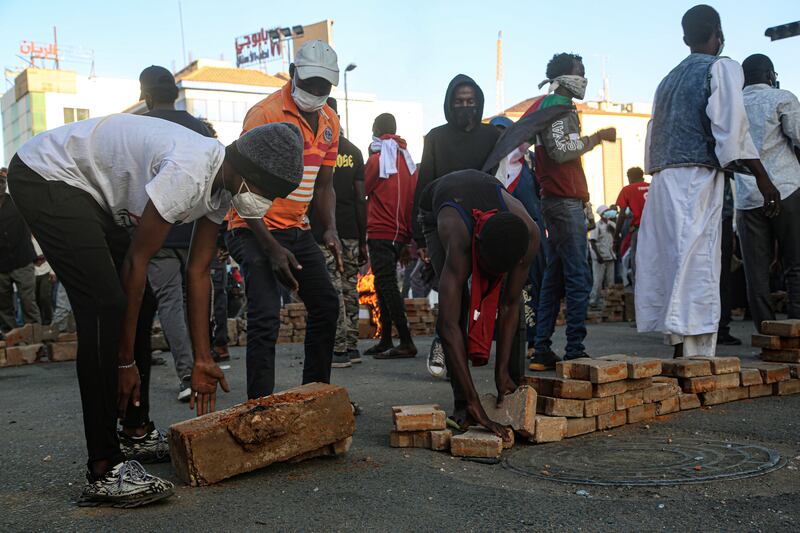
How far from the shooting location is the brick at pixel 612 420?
4.15 m

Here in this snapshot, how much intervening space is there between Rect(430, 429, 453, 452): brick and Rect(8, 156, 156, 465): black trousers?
1444 millimetres

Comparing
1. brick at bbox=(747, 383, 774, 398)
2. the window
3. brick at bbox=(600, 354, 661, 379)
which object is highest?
the window

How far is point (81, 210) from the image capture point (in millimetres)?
3121

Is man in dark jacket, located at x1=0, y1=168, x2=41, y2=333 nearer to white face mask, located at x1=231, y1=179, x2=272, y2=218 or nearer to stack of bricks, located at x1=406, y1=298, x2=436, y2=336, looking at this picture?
stack of bricks, located at x1=406, y1=298, x2=436, y2=336

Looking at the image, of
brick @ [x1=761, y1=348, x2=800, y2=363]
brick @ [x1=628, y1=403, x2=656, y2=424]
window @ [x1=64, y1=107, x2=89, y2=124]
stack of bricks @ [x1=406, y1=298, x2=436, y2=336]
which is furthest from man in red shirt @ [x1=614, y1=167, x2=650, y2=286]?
window @ [x1=64, y1=107, x2=89, y2=124]

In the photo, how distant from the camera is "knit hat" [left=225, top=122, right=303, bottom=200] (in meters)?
3.27

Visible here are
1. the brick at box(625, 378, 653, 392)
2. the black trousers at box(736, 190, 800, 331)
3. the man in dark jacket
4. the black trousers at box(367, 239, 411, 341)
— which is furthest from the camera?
the man in dark jacket

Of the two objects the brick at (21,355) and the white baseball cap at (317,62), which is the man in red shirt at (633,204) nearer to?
the white baseball cap at (317,62)

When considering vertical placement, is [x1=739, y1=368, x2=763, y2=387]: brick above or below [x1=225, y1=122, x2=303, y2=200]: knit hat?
below

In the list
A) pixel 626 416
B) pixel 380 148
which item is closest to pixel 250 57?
pixel 380 148

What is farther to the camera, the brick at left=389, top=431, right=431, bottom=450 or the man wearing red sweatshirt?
the man wearing red sweatshirt

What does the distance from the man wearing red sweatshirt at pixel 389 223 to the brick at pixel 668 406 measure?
3.77 m

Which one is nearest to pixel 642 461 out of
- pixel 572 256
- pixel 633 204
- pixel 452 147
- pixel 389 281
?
pixel 452 147

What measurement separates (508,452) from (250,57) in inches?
3050
